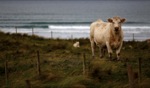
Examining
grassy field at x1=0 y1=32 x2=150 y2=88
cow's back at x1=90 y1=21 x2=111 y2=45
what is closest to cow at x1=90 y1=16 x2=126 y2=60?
cow's back at x1=90 y1=21 x2=111 y2=45

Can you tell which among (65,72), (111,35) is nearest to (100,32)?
(111,35)

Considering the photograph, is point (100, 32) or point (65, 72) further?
point (100, 32)

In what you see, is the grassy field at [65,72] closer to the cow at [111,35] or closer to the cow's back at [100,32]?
the cow at [111,35]

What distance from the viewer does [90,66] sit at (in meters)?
13.9

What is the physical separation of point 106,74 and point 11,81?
12.1 ft

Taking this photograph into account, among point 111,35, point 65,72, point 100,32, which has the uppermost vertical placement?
point 100,32

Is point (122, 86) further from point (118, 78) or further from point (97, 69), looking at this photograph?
point (97, 69)

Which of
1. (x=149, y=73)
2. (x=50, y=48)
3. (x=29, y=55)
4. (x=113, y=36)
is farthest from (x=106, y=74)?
(x=50, y=48)

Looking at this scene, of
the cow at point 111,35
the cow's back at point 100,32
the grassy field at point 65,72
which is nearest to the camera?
the grassy field at point 65,72

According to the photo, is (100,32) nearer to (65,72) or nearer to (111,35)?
(111,35)

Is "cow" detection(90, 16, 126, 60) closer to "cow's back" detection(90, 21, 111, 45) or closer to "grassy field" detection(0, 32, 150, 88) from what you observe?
"cow's back" detection(90, 21, 111, 45)

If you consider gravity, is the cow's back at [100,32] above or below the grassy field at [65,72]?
above

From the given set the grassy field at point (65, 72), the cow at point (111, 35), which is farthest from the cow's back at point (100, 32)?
the grassy field at point (65, 72)

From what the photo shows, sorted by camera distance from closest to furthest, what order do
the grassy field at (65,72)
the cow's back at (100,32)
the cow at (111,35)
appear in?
the grassy field at (65,72), the cow at (111,35), the cow's back at (100,32)
